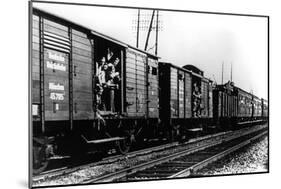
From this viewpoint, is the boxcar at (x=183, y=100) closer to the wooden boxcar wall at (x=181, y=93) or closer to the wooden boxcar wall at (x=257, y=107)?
the wooden boxcar wall at (x=181, y=93)

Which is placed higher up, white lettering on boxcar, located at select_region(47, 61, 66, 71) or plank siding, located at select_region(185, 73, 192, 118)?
white lettering on boxcar, located at select_region(47, 61, 66, 71)

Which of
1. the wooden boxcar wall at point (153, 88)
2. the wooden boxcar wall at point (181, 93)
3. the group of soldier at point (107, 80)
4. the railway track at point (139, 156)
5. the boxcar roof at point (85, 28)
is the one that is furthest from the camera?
the wooden boxcar wall at point (181, 93)

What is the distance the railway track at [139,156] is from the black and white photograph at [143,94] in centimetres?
1

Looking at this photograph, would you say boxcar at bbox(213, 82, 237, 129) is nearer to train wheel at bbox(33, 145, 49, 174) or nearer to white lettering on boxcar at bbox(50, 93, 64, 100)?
white lettering on boxcar at bbox(50, 93, 64, 100)

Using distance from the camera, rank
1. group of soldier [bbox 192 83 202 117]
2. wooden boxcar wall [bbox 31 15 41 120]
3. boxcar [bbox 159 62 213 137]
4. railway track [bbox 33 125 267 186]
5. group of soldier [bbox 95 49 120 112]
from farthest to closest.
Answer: group of soldier [bbox 192 83 202 117] → boxcar [bbox 159 62 213 137] → group of soldier [bbox 95 49 120 112] → railway track [bbox 33 125 267 186] → wooden boxcar wall [bbox 31 15 41 120]

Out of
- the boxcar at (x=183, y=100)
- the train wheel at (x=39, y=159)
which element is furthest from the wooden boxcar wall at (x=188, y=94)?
the train wheel at (x=39, y=159)

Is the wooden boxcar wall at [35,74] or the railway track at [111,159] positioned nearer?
the wooden boxcar wall at [35,74]

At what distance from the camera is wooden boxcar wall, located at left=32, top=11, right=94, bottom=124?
471 centimetres

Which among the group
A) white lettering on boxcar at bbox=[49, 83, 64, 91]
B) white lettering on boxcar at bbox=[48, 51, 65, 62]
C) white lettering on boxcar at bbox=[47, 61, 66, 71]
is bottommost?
white lettering on boxcar at bbox=[49, 83, 64, 91]

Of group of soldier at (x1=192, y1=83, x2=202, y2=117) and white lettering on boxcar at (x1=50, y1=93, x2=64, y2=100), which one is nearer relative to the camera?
white lettering on boxcar at (x1=50, y1=93, x2=64, y2=100)

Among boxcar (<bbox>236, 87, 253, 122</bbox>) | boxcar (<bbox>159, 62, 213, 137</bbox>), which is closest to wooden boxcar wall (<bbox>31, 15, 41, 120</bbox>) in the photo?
boxcar (<bbox>159, 62, 213, 137</bbox>)

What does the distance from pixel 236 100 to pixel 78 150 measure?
250 centimetres

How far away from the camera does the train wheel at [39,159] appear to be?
4.79 metres

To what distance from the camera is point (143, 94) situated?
575cm
